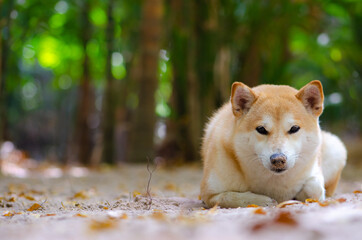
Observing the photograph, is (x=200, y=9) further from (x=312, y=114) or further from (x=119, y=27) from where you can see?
(x=119, y=27)

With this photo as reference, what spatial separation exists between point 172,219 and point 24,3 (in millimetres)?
9888

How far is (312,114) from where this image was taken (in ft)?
13.1

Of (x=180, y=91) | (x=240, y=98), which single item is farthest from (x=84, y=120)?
(x=240, y=98)

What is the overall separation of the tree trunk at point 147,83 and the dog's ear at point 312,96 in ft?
19.8

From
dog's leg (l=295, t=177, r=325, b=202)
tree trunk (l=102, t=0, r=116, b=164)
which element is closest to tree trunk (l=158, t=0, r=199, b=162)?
tree trunk (l=102, t=0, r=116, b=164)

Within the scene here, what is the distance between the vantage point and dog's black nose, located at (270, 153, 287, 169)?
351cm

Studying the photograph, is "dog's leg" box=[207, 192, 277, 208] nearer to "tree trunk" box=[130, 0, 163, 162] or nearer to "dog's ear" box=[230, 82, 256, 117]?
"dog's ear" box=[230, 82, 256, 117]

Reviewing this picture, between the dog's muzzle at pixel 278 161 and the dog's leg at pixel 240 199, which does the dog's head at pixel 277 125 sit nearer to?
the dog's muzzle at pixel 278 161

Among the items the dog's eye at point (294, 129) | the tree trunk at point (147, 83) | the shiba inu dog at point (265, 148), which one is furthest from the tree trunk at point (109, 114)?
the dog's eye at point (294, 129)

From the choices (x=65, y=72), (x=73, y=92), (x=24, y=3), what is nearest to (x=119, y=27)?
(x=65, y=72)

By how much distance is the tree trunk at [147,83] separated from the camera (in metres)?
9.75

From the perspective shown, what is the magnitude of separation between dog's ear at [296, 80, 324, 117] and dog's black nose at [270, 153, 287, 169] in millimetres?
686

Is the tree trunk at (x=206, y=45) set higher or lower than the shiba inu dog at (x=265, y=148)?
higher

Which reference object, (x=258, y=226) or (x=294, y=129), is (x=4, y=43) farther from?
(x=258, y=226)
